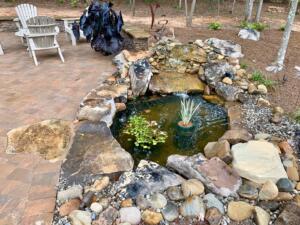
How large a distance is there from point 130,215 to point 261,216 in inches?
38.7

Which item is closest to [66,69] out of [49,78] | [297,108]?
[49,78]

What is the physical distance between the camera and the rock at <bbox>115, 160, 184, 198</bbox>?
2.44 metres

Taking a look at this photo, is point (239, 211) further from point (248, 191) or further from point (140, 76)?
point (140, 76)

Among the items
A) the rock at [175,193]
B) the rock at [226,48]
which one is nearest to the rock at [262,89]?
the rock at [226,48]

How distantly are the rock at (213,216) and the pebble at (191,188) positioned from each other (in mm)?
181

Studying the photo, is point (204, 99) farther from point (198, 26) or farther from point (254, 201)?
point (198, 26)

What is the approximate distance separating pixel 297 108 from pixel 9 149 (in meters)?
3.46

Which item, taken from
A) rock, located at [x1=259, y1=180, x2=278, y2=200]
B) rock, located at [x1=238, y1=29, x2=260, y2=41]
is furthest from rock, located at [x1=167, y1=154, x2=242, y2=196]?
rock, located at [x1=238, y1=29, x2=260, y2=41]

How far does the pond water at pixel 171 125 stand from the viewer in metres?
3.27

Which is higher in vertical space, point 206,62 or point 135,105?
point 206,62

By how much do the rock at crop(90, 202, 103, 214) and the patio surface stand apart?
0.31 meters

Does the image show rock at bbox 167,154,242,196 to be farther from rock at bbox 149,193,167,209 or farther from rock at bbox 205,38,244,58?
rock at bbox 205,38,244,58

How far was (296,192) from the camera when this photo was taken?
254 centimetres

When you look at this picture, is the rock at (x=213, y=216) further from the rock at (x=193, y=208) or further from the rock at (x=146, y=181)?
the rock at (x=146, y=181)
